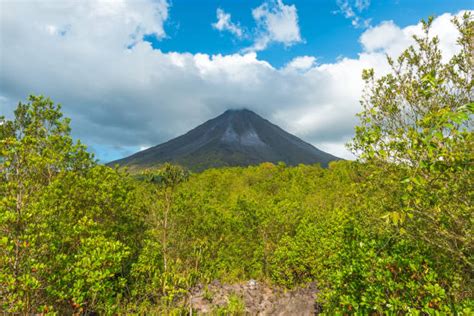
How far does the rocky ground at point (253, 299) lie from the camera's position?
47.4 ft

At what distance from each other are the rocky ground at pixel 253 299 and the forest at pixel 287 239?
0.90 m

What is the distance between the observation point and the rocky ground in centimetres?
1444

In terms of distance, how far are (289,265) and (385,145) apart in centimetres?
1268

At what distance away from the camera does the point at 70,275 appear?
9.38 m

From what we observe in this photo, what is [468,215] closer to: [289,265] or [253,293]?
[289,265]

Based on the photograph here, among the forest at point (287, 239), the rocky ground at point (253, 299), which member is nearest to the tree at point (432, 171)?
the forest at point (287, 239)

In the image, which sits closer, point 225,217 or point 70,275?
point 70,275

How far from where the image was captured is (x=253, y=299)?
56.3ft

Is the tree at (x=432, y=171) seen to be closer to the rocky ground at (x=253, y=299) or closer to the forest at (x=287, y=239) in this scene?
the forest at (x=287, y=239)

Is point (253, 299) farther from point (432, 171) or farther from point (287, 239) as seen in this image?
point (432, 171)

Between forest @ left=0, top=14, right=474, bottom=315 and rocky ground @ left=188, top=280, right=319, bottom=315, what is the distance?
902mm

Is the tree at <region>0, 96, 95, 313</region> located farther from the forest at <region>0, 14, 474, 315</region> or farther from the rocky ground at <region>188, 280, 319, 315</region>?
the rocky ground at <region>188, 280, 319, 315</region>

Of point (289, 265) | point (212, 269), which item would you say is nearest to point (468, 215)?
point (289, 265)

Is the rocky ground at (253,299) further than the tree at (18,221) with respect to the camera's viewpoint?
Yes
